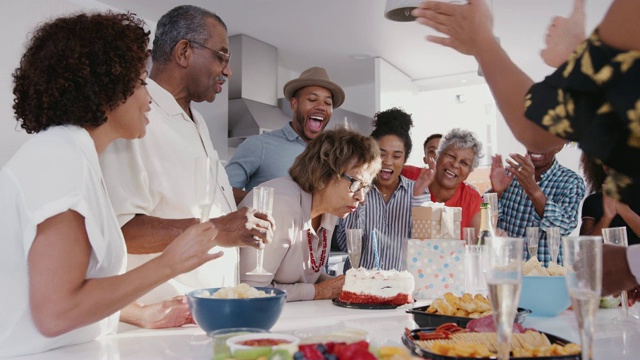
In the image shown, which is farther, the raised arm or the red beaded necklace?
the red beaded necklace

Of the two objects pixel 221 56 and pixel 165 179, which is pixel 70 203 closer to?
pixel 165 179

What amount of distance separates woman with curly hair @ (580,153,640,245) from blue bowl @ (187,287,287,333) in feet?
6.95

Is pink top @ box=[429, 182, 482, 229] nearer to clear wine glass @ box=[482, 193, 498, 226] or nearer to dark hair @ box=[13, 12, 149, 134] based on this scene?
clear wine glass @ box=[482, 193, 498, 226]

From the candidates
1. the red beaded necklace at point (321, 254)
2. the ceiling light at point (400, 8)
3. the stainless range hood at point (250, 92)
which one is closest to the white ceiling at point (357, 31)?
the stainless range hood at point (250, 92)

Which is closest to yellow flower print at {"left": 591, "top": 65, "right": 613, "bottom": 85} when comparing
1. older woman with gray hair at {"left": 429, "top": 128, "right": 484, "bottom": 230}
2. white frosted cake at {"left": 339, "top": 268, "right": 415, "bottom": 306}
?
white frosted cake at {"left": 339, "top": 268, "right": 415, "bottom": 306}

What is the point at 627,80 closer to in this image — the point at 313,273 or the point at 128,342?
the point at 128,342

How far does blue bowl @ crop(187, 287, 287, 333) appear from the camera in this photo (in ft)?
4.20

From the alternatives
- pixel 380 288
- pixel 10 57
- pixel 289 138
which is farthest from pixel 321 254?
pixel 10 57

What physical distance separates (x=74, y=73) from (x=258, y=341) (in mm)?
738

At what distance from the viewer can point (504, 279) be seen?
877mm

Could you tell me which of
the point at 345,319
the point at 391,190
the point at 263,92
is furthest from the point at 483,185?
the point at 345,319

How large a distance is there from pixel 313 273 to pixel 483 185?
5022mm

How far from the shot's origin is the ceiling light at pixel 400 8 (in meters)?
2.28

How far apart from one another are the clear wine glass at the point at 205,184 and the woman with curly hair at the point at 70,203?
0.32 feet
